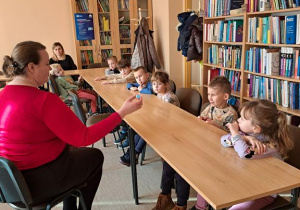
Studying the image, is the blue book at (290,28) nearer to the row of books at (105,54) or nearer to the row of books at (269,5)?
the row of books at (269,5)

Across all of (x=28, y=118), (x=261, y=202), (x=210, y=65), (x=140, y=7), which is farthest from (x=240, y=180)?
(x=140, y=7)

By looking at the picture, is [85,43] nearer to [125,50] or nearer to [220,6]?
[125,50]

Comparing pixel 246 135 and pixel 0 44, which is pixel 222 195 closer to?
pixel 246 135

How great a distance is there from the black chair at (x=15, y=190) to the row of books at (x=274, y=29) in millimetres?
2497

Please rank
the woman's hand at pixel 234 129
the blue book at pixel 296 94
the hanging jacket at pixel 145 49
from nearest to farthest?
the woman's hand at pixel 234 129, the blue book at pixel 296 94, the hanging jacket at pixel 145 49

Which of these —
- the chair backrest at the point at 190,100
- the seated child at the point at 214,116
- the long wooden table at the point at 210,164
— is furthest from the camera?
the chair backrest at the point at 190,100

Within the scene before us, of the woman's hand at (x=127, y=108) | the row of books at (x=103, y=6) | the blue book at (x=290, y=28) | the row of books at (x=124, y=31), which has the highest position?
the row of books at (x=103, y=6)

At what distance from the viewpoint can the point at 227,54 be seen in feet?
12.2

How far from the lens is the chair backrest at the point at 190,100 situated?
254 centimetres

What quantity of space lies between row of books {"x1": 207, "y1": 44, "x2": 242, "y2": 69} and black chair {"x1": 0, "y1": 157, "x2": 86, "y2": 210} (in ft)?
9.19

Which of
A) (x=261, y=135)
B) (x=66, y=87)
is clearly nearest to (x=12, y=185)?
(x=261, y=135)

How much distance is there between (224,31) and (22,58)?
299 cm

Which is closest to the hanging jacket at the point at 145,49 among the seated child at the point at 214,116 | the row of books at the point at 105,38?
the row of books at the point at 105,38

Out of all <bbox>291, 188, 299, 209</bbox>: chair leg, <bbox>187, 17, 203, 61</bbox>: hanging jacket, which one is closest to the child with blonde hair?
<bbox>291, 188, 299, 209</bbox>: chair leg
